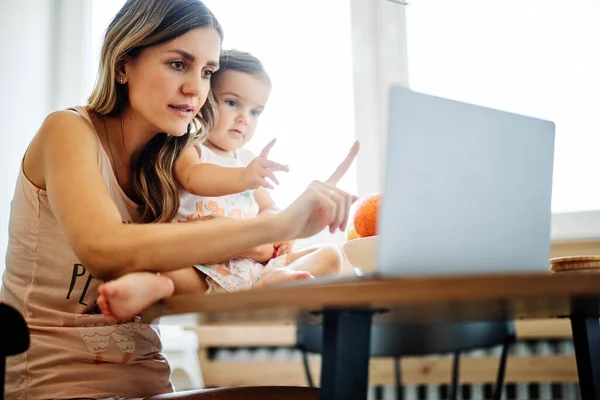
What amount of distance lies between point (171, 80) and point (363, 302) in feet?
2.83

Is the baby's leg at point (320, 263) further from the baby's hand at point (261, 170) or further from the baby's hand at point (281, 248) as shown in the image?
the baby's hand at point (261, 170)

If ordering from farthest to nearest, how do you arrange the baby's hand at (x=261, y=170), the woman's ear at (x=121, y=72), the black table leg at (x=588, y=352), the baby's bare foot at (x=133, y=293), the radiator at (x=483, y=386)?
the radiator at (x=483, y=386)
the woman's ear at (x=121, y=72)
the baby's hand at (x=261, y=170)
the black table leg at (x=588, y=352)
the baby's bare foot at (x=133, y=293)

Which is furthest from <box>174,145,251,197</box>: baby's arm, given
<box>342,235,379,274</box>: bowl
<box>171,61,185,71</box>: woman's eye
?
<box>342,235,379,274</box>: bowl

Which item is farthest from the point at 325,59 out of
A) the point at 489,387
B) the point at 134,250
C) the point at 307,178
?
the point at 134,250

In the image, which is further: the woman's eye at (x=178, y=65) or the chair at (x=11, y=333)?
the woman's eye at (x=178, y=65)

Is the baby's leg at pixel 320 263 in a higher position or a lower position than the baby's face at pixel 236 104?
lower

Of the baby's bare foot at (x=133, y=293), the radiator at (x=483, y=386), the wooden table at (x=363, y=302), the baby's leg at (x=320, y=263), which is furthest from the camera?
the radiator at (x=483, y=386)

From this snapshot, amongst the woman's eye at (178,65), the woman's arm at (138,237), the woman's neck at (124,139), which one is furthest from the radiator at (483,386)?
the woman's arm at (138,237)

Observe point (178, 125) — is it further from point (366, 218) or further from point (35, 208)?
point (366, 218)

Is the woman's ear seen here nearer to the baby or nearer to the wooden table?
the baby

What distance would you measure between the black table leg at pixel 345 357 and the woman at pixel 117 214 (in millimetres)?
214

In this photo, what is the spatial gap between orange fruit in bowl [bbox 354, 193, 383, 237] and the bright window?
4.27 ft

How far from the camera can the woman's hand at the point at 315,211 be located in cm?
88

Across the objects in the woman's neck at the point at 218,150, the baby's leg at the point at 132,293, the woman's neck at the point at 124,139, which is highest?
the woman's neck at the point at 218,150
